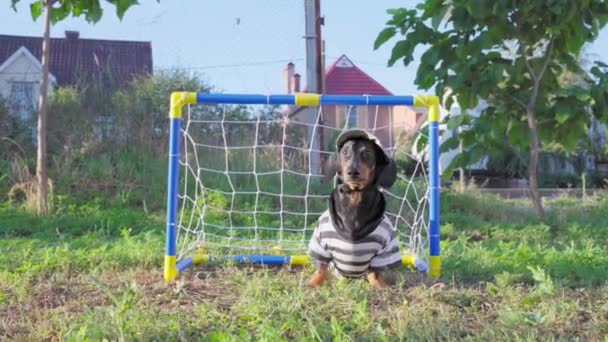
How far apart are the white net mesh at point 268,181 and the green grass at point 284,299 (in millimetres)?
663

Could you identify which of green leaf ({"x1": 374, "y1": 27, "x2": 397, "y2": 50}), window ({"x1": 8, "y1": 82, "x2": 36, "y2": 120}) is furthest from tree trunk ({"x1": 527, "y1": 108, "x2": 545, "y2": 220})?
window ({"x1": 8, "y1": 82, "x2": 36, "y2": 120})

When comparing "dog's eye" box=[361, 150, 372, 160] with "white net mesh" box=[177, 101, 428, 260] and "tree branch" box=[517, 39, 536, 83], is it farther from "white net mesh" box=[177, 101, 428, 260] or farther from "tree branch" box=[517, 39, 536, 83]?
"tree branch" box=[517, 39, 536, 83]

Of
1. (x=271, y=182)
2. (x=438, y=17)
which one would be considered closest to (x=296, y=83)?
(x=271, y=182)

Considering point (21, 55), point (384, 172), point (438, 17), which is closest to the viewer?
point (384, 172)

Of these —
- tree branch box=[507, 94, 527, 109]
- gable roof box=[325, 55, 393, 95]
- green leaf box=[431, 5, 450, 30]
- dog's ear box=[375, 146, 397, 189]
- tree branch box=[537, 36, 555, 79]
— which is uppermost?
gable roof box=[325, 55, 393, 95]

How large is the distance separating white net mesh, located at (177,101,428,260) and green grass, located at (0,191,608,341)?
663mm

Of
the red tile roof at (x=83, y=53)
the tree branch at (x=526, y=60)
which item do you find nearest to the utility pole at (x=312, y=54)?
the tree branch at (x=526, y=60)

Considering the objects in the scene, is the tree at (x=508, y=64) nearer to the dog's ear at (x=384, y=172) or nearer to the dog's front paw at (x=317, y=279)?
the dog's ear at (x=384, y=172)

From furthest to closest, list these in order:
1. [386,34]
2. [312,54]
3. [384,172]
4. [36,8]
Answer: [312,54] < [386,34] < [36,8] < [384,172]

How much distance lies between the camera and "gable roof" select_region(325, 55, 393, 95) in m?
17.5

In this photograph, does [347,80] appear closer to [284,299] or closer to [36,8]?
[36,8]

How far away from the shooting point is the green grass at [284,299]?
2457 mm

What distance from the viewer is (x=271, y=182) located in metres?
8.20

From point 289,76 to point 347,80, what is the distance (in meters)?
8.23
